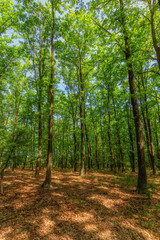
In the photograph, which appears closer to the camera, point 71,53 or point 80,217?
point 80,217

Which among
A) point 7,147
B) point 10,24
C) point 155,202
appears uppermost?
point 10,24

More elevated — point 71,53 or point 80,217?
point 71,53

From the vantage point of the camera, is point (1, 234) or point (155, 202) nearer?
point (1, 234)

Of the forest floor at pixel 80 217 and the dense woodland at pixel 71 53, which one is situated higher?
the dense woodland at pixel 71 53

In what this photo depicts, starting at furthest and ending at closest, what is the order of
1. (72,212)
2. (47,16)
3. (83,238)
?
1. (47,16)
2. (72,212)
3. (83,238)

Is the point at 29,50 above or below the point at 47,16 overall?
below

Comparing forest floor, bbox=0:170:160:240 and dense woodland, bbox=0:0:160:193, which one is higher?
dense woodland, bbox=0:0:160:193

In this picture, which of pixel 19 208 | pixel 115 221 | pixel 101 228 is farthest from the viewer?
pixel 19 208

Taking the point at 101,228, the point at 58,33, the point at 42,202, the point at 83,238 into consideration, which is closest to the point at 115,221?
the point at 101,228

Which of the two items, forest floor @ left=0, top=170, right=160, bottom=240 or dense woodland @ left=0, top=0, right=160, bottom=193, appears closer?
forest floor @ left=0, top=170, right=160, bottom=240

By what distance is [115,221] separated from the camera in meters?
4.65

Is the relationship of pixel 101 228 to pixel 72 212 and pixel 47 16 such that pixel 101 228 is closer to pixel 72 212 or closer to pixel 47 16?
pixel 72 212

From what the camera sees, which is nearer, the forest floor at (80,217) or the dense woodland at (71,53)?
the forest floor at (80,217)

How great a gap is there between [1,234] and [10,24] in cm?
1759
